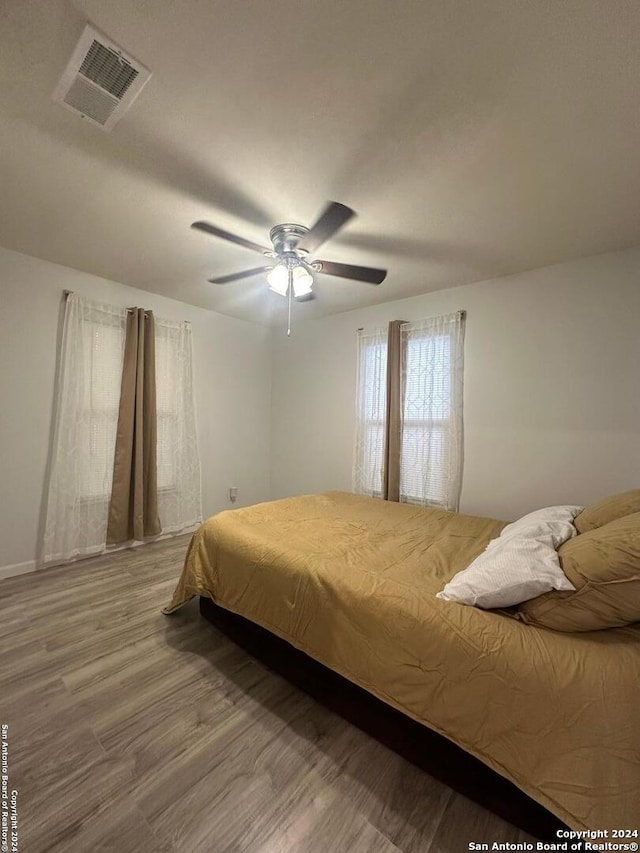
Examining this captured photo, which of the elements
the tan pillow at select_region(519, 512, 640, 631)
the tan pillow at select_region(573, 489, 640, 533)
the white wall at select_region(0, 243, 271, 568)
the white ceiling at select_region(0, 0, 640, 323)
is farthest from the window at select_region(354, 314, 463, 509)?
the white wall at select_region(0, 243, 271, 568)

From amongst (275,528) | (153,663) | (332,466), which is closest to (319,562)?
(275,528)

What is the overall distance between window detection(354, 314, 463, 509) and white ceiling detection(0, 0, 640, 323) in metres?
0.86

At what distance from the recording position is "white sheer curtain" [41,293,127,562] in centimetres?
286

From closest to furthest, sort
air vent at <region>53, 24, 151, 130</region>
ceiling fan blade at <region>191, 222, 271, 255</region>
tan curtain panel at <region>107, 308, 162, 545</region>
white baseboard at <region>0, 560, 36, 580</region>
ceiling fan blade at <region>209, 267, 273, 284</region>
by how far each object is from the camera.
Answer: air vent at <region>53, 24, 151, 130</region>
ceiling fan blade at <region>191, 222, 271, 255</region>
ceiling fan blade at <region>209, 267, 273, 284</region>
white baseboard at <region>0, 560, 36, 580</region>
tan curtain panel at <region>107, 308, 162, 545</region>

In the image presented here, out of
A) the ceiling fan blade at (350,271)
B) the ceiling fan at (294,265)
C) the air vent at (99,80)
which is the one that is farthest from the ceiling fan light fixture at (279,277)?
the air vent at (99,80)

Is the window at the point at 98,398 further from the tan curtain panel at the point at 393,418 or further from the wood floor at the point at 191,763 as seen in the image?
the tan curtain panel at the point at 393,418

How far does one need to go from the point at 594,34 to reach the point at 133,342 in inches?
135

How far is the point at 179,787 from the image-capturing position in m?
1.17

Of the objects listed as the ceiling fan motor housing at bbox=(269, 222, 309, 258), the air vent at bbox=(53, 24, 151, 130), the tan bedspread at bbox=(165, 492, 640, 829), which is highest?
the air vent at bbox=(53, 24, 151, 130)

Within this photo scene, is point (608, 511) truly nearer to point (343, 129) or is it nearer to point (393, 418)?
point (393, 418)

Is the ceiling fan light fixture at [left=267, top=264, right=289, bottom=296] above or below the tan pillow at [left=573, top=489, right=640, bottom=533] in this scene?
above

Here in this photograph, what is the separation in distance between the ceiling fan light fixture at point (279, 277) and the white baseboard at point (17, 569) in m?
2.99

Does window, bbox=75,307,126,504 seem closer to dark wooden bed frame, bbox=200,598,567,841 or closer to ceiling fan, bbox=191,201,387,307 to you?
ceiling fan, bbox=191,201,387,307

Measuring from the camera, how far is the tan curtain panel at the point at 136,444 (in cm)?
313
